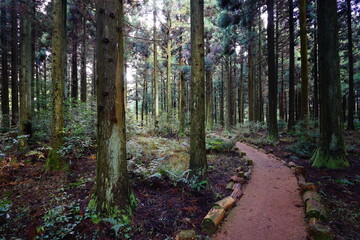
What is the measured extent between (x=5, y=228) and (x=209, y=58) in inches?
644

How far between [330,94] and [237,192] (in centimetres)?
467

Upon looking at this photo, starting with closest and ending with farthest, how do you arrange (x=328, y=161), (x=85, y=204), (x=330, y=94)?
(x=85, y=204), (x=328, y=161), (x=330, y=94)

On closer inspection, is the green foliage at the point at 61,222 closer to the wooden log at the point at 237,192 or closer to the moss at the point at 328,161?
the wooden log at the point at 237,192

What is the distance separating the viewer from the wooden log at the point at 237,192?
4031 millimetres

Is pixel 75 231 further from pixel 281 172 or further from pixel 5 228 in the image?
pixel 281 172

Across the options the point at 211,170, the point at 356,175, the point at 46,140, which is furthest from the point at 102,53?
the point at 46,140

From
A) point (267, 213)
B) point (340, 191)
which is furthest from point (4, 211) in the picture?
point (340, 191)

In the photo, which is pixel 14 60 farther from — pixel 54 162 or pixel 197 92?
pixel 197 92

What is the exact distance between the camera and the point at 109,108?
2.84 m

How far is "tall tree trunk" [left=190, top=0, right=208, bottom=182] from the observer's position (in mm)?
4430

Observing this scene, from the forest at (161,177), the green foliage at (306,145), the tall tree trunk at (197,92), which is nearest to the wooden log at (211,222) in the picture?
the forest at (161,177)

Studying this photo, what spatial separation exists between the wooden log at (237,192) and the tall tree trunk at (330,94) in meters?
3.39

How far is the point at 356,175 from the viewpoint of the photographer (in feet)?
16.4

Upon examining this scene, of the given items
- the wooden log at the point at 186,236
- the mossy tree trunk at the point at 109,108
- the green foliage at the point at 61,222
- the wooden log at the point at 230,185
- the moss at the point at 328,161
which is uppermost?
the mossy tree trunk at the point at 109,108
